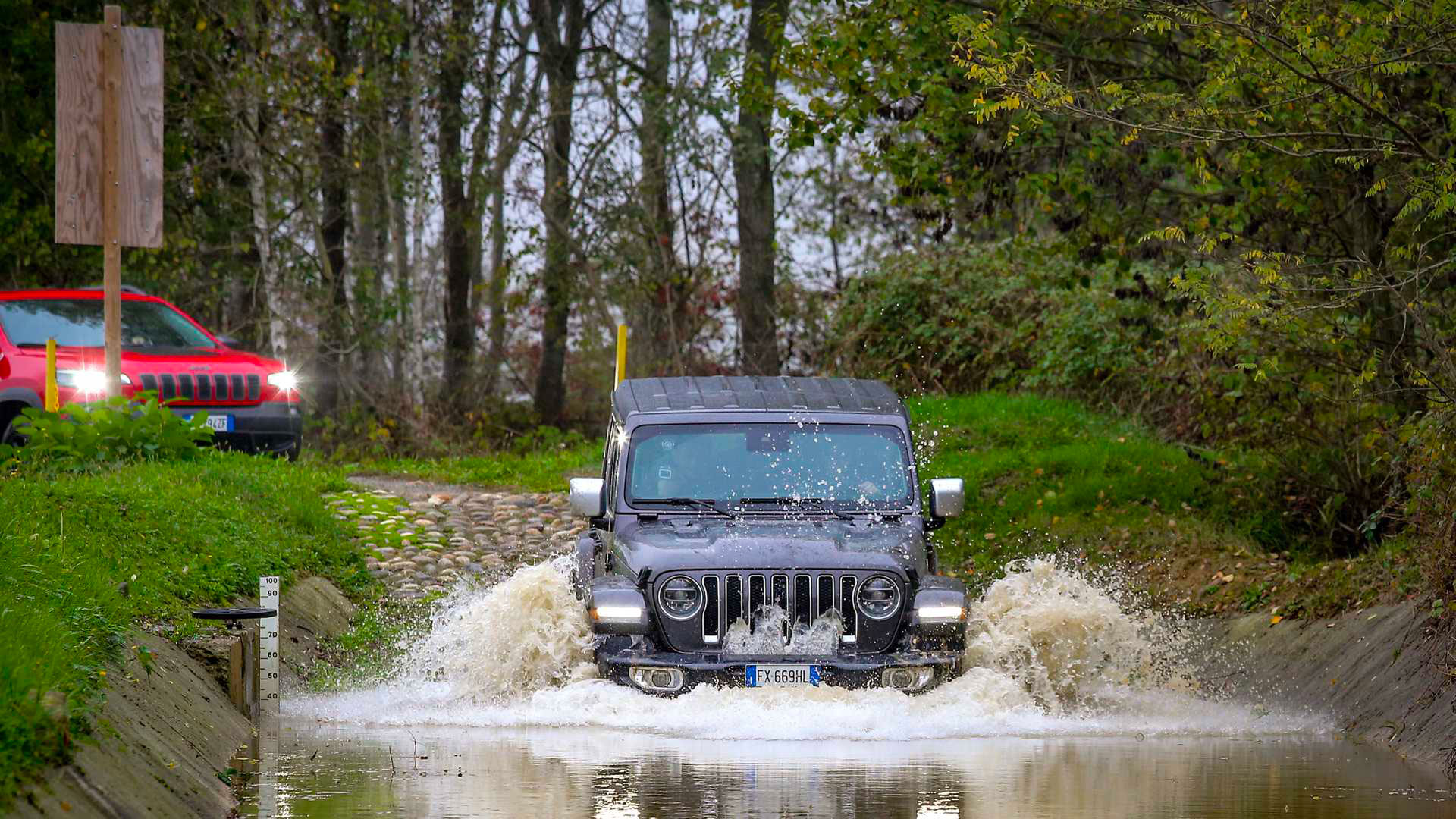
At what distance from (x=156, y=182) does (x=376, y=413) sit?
1270 cm

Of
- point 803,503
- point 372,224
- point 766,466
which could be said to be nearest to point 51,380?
point 766,466

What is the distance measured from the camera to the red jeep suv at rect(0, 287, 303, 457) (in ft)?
58.4

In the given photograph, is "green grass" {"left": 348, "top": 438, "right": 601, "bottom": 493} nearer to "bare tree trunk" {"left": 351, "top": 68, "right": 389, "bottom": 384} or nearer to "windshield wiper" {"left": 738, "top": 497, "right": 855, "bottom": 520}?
"bare tree trunk" {"left": 351, "top": 68, "right": 389, "bottom": 384}

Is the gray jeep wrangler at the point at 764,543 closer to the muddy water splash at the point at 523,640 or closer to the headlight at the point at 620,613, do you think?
the headlight at the point at 620,613

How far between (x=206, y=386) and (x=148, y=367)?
62cm

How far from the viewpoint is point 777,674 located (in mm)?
9875

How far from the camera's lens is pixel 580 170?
3192 centimetres

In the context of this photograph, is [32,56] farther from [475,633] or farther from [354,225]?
[475,633]

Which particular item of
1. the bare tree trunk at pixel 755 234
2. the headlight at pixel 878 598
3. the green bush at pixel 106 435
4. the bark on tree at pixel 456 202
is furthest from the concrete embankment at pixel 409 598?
the bark on tree at pixel 456 202

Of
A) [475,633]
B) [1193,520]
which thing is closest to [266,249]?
[1193,520]

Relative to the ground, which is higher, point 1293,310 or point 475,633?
point 1293,310

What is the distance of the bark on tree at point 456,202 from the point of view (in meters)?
30.4

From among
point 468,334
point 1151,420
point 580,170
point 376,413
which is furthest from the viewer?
point 468,334

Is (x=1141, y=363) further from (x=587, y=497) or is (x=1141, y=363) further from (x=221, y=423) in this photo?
(x=587, y=497)
